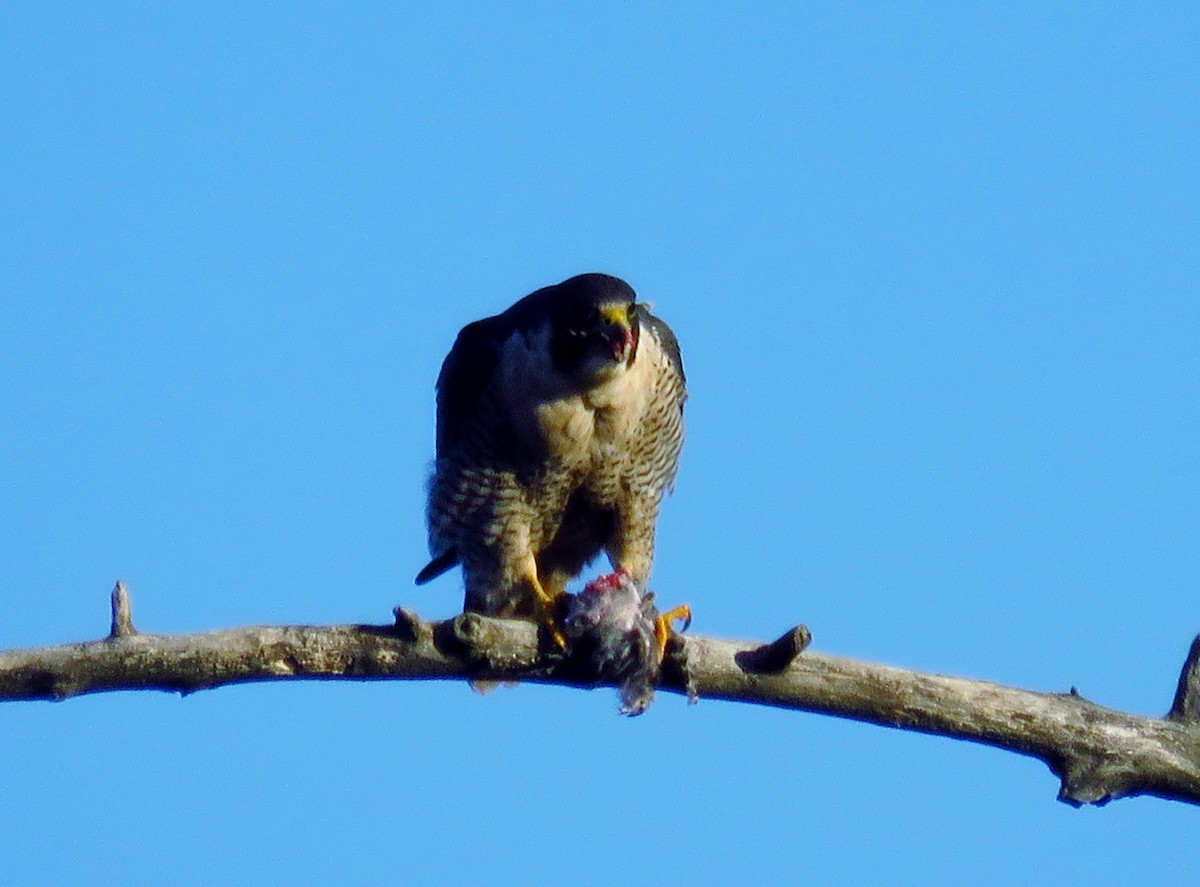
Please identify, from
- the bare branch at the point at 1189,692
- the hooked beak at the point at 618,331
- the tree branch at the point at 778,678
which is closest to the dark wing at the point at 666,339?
the hooked beak at the point at 618,331

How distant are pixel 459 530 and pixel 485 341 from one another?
0.75 m

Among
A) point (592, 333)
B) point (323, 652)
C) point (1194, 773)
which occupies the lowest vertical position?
point (1194, 773)

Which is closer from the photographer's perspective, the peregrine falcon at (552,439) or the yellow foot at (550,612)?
the yellow foot at (550,612)

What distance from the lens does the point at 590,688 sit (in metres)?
5.61

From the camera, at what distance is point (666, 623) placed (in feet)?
18.9

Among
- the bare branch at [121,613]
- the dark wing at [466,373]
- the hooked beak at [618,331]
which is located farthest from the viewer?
the dark wing at [466,373]

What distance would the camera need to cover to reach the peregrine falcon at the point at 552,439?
21.5 ft

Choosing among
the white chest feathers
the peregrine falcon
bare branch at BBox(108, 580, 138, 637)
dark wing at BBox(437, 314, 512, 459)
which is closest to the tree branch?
bare branch at BBox(108, 580, 138, 637)

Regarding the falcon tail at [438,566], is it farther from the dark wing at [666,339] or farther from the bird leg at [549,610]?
the dark wing at [666,339]

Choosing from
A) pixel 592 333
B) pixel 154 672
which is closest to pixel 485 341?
pixel 592 333

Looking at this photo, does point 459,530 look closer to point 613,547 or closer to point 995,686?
point 613,547

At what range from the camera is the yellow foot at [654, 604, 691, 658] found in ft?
17.8

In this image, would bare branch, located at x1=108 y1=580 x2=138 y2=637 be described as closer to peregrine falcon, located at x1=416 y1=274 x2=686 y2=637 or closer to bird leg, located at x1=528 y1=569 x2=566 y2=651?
bird leg, located at x1=528 y1=569 x2=566 y2=651

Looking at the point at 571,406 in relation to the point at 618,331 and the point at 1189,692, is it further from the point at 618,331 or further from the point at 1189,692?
the point at 1189,692
